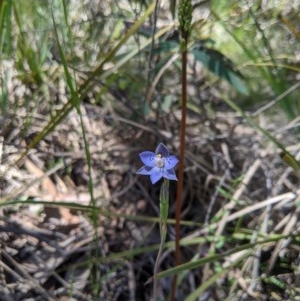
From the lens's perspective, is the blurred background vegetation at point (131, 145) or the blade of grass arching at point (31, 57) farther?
the blade of grass arching at point (31, 57)

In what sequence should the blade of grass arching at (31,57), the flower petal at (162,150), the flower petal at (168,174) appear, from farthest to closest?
the blade of grass arching at (31,57)
the flower petal at (162,150)
the flower petal at (168,174)

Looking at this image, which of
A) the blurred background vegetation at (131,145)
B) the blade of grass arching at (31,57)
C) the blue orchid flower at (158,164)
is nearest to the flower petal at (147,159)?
the blue orchid flower at (158,164)

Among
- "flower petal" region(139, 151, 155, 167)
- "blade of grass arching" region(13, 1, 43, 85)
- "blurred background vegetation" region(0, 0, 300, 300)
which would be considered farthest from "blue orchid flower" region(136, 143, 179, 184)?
"blade of grass arching" region(13, 1, 43, 85)

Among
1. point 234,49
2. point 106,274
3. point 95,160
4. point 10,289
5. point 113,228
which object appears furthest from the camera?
point 234,49

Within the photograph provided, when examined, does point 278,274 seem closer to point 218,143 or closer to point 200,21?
point 218,143

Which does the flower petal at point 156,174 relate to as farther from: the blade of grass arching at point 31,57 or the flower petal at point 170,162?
the blade of grass arching at point 31,57

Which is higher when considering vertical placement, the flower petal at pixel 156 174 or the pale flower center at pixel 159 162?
the pale flower center at pixel 159 162

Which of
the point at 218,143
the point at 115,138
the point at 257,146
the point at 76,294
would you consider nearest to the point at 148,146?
the point at 115,138
